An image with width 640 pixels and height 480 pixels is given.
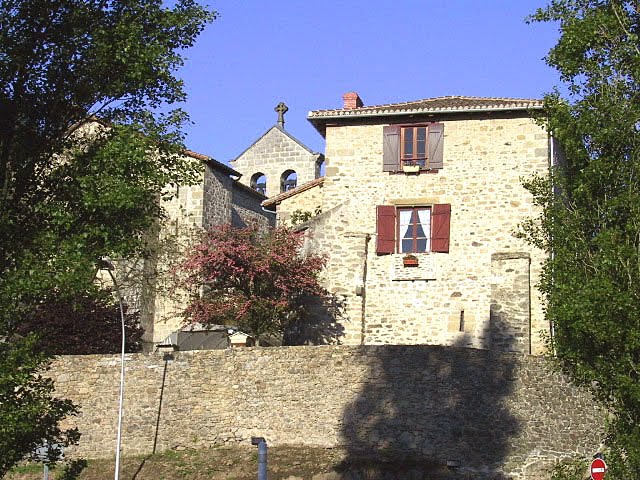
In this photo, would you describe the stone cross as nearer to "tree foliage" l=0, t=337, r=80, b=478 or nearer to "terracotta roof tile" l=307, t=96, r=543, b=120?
"terracotta roof tile" l=307, t=96, r=543, b=120

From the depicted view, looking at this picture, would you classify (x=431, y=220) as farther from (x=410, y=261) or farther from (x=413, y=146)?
(x=413, y=146)

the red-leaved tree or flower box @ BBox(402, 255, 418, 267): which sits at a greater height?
flower box @ BBox(402, 255, 418, 267)

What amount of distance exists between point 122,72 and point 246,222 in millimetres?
22465

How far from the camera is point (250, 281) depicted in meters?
27.0

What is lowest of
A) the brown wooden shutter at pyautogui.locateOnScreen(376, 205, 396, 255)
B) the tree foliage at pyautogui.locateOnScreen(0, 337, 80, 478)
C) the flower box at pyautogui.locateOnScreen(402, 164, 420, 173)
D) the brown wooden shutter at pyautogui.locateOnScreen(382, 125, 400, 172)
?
the tree foliage at pyautogui.locateOnScreen(0, 337, 80, 478)

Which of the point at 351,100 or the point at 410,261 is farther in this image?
the point at 351,100

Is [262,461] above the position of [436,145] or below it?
below

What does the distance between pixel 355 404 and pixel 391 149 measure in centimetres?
840

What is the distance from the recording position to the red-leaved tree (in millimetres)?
26672

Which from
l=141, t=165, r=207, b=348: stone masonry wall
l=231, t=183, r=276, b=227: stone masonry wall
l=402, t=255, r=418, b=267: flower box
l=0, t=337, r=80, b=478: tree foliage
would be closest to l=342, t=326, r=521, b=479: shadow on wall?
l=402, t=255, r=418, b=267: flower box

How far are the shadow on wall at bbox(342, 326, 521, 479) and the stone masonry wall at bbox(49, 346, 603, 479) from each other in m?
0.02

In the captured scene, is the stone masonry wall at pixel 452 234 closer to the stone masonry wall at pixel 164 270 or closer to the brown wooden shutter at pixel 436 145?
the brown wooden shutter at pixel 436 145

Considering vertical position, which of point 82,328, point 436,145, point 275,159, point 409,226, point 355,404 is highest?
point 275,159

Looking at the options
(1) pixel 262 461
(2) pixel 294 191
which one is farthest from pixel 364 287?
(1) pixel 262 461
